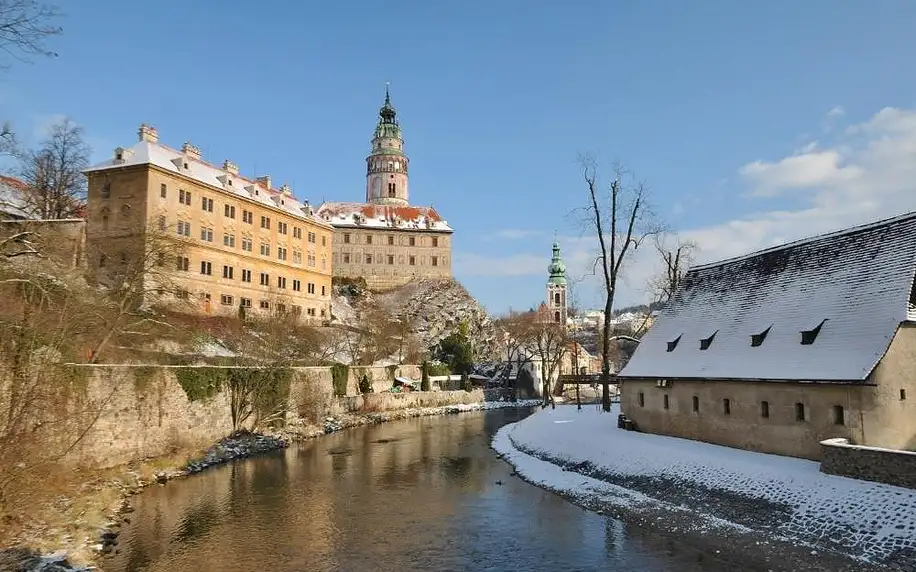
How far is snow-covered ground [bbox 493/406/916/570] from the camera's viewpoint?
14.0 metres

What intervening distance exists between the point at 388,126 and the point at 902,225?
302 ft

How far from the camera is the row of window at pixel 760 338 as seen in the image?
19.7 meters

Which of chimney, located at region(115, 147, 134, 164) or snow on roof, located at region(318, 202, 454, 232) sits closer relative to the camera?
chimney, located at region(115, 147, 134, 164)

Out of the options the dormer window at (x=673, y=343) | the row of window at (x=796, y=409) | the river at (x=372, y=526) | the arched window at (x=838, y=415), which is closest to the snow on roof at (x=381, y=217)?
the river at (x=372, y=526)

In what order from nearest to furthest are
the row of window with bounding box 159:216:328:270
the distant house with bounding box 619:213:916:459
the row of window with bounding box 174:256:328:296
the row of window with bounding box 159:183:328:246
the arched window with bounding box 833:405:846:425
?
the distant house with bounding box 619:213:916:459, the arched window with bounding box 833:405:846:425, the row of window with bounding box 174:256:328:296, the row of window with bounding box 159:183:328:246, the row of window with bounding box 159:216:328:270

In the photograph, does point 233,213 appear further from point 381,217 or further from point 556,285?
point 556,285

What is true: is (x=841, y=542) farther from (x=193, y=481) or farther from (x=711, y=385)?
(x=193, y=481)

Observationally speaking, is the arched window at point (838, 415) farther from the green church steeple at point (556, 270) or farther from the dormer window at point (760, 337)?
the green church steeple at point (556, 270)

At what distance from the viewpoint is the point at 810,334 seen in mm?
19844

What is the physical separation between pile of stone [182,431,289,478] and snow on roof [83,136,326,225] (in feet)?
76.7

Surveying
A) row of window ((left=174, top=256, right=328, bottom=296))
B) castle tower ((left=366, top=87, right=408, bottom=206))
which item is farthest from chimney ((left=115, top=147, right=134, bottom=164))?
castle tower ((left=366, top=87, right=408, bottom=206))

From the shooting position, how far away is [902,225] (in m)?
19.7

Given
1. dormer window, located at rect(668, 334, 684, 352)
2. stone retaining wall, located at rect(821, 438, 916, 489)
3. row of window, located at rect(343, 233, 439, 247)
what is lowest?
stone retaining wall, located at rect(821, 438, 916, 489)

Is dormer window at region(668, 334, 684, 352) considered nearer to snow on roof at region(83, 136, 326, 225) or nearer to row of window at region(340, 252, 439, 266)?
snow on roof at region(83, 136, 326, 225)
